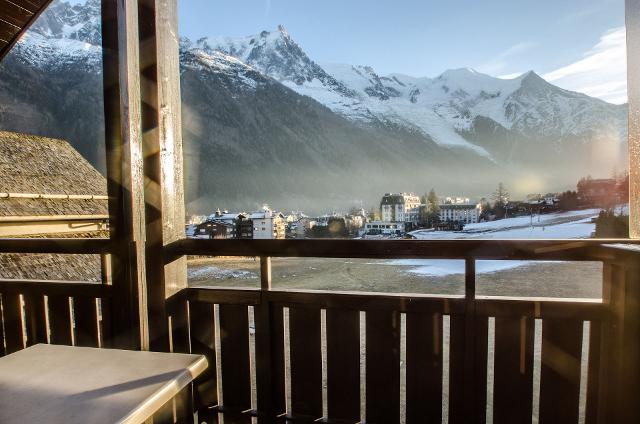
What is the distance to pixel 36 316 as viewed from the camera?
1886mm

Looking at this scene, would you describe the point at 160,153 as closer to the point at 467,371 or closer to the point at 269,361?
the point at 269,361

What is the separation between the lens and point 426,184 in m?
35.6

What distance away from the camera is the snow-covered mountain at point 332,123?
88.5ft

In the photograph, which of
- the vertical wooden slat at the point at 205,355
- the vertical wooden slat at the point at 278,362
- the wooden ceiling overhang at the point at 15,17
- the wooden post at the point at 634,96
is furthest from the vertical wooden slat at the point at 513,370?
the wooden ceiling overhang at the point at 15,17

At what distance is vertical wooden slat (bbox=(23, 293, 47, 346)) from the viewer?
6.16ft

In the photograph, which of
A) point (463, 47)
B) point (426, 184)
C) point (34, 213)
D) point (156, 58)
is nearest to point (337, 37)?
point (463, 47)

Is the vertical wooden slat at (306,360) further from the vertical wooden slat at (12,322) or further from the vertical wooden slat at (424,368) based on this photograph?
the vertical wooden slat at (12,322)

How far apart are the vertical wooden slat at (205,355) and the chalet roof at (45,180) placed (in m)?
10.9

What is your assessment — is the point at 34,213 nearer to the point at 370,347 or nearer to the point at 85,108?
the point at 370,347

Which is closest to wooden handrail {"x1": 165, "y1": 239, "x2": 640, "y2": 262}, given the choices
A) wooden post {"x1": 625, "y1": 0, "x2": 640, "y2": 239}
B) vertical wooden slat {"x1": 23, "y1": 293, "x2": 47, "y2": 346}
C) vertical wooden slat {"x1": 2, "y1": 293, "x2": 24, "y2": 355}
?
wooden post {"x1": 625, "y1": 0, "x2": 640, "y2": 239}

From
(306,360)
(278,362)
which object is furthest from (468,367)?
(278,362)

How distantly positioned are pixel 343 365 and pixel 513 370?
2.22ft

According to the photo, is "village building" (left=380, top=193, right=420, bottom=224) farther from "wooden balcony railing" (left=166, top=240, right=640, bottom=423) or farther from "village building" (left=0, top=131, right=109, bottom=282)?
"village building" (left=0, top=131, right=109, bottom=282)

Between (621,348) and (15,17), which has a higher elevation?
(15,17)
